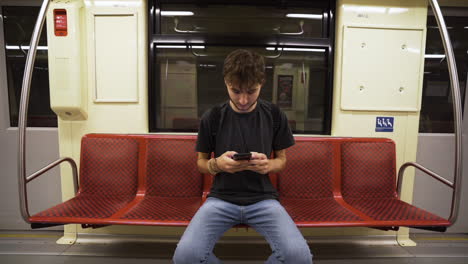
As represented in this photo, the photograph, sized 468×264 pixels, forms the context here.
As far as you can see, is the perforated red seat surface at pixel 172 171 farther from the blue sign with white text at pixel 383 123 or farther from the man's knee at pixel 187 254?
the blue sign with white text at pixel 383 123

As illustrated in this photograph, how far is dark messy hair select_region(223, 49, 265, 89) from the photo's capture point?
5.29ft

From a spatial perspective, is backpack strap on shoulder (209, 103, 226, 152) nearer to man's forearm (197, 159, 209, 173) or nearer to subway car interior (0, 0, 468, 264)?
man's forearm (197, 159, 209, 173)

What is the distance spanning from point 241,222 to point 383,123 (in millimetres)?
1847

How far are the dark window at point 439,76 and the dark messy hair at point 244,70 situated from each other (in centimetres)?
250

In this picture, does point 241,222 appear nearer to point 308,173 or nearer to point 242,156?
point 242,156

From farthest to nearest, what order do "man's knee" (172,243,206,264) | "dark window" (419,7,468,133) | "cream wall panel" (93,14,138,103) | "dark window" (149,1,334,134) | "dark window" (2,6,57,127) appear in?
"dark window" (419,7,468,133), "dark window" (2,6,57,127), "dark window" (149,1,334,134), "cream wall panel" (93,14,138,103), "man's knee" (172,243,206,264)

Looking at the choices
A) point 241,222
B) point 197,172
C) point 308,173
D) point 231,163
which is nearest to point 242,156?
point 231,163

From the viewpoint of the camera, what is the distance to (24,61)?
316 cm

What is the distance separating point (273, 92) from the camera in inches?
121

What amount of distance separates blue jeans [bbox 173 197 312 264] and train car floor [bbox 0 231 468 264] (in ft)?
3.04

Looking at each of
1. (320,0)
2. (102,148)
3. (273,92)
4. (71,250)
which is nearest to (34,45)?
(102,148)

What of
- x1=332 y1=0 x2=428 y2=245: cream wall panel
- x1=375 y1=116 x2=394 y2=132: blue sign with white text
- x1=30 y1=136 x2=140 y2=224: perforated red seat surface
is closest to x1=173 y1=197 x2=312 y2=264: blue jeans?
x1=30 y1=136 x2=140 y2=224: perforated red seat surface

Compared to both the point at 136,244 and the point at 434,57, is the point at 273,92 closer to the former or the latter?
the point at 434,57

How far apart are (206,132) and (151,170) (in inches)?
37.4
